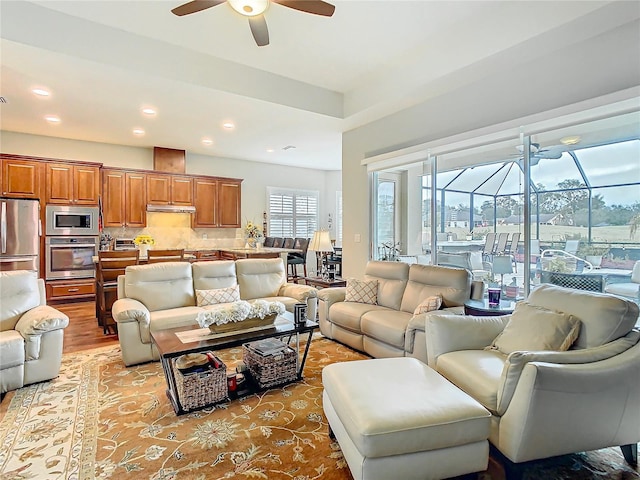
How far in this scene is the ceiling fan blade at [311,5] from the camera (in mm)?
2594

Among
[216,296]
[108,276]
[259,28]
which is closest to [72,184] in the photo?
[108,276]

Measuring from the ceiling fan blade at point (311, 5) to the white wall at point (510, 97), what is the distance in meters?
1.68

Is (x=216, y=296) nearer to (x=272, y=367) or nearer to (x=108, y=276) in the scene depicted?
(x=272, y=367)

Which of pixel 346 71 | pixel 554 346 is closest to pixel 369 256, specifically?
pixel 346 71

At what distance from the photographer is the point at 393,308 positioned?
12.5 ft

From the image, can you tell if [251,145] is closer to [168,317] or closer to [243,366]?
[168,317]

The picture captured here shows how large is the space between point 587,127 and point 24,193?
7.63m

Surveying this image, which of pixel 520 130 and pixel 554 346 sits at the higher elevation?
pixel 520 130

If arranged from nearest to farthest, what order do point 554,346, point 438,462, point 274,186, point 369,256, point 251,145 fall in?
point 438,462, point 554,346, point 369,256, point 251,145, point 274,186

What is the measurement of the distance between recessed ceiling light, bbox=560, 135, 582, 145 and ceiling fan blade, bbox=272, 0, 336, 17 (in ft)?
7.74

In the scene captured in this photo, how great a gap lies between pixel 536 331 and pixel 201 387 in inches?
89.1

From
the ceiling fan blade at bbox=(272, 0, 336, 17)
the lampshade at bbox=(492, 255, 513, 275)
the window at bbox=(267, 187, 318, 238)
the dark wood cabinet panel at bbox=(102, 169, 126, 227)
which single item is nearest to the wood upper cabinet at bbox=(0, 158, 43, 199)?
the dark wood cabinet panel at bbox=(102, 169, 126, 227)

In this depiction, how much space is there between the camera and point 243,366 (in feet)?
9.97

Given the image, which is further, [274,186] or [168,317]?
[274,186]
